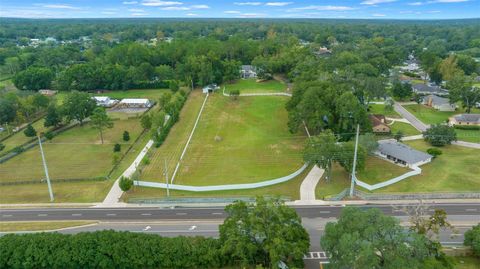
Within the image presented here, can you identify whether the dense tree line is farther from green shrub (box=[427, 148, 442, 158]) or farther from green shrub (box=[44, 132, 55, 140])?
green shrub (box=[44, 132, 55, 140])

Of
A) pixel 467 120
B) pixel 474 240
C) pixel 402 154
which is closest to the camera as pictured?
pixel 474 240

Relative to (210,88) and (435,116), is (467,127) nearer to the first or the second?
(435,116)

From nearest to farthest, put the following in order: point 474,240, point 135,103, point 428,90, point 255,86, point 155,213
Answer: point 474,240, point 155,213, point 135,103, point 428,90, point 255,86

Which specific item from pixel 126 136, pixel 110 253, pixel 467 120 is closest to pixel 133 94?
pixel 126 136

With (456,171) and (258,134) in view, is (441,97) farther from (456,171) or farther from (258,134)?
(258,134)

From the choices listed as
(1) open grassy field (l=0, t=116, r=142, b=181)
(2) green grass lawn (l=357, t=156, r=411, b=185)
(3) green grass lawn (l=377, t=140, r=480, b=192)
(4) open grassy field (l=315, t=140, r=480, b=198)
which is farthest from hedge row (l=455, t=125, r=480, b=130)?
(1) open grassy field (l=0, t=116, r=142, b=181)

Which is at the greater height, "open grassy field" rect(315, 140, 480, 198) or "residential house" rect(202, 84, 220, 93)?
"residential house" rect(202, 84, 220, 93)

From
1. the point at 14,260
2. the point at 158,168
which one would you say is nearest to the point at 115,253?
the point at 14,260
